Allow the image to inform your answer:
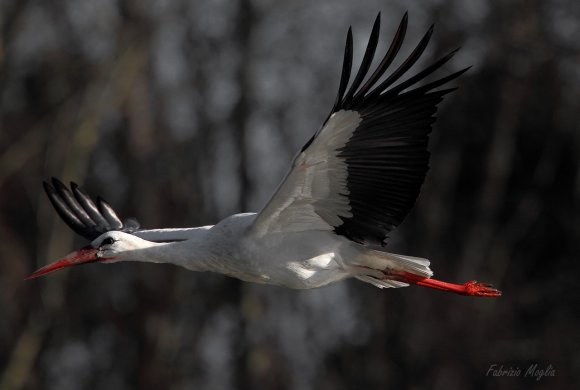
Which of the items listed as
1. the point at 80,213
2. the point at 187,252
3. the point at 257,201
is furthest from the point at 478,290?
the point at 257,201

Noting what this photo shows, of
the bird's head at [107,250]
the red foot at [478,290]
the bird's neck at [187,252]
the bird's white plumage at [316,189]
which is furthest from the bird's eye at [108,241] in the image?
the red foot at [478,290]

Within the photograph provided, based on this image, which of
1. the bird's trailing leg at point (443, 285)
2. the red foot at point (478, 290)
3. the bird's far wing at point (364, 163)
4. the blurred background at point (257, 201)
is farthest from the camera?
the blurred background at point (257, 201)

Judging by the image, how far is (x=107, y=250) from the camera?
37.9 feet

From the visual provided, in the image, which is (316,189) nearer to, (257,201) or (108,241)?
(108,241)

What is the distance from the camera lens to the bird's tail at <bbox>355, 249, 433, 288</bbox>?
1117 cm

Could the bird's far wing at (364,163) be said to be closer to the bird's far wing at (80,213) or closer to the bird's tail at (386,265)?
the bird's tail at (386,265)

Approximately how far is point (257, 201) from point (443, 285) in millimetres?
13980

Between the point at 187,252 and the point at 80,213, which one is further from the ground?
the point at 80,213

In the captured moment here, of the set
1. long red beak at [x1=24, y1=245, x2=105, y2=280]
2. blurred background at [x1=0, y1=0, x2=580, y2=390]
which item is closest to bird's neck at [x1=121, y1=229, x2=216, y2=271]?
long red beak at [x1=24, y1=245, x2=105, y2=280]

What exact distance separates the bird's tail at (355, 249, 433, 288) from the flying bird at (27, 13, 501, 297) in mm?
11

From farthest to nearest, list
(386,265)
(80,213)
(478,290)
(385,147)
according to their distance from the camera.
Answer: (80,213) → (478,290) → (386,265) → (385,147)

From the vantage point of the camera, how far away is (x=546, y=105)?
80.6ft

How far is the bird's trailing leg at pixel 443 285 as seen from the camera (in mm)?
11398

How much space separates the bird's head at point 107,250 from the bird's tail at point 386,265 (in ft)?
5.68
